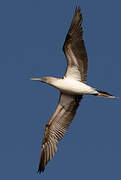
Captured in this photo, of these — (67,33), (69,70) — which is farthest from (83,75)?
(67,33)

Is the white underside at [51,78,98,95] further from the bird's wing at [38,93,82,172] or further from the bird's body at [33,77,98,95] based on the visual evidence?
the bird's wing at [38,93,82,172]

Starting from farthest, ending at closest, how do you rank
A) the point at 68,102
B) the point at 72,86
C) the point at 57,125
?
1. the point at 57,125
2. the point at 68,102
3. the point at 72,86

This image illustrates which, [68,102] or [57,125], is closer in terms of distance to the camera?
[68,102]

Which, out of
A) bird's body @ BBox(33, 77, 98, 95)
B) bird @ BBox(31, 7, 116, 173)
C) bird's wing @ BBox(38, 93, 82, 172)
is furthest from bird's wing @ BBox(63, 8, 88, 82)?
bird's wing @ BBox(38, 93, 82, 172)

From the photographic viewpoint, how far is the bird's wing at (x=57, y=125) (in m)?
18.8

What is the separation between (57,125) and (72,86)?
2036 mm

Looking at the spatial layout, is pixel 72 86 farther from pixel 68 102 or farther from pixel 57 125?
pixel 57 125

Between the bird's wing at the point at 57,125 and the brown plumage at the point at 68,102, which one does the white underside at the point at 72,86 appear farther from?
the bird's wing at the point at 57,125

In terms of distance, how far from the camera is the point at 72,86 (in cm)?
1803

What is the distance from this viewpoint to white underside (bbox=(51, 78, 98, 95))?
17969mm

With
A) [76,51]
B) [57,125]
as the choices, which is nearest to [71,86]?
[76,51]

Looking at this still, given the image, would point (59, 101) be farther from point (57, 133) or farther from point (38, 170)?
point (38, 170)

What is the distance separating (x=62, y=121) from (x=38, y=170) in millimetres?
2141

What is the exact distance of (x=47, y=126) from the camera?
63.4ft
